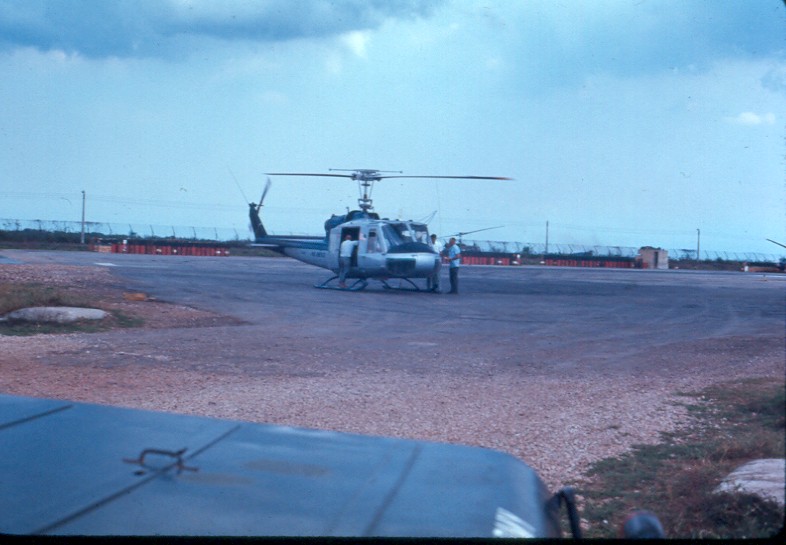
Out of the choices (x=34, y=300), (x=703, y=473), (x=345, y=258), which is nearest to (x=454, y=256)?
(x=345, y=258)

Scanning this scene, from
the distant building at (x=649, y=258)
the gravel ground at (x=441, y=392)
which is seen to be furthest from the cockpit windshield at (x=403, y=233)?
the gravel ground at (x=441, y=392)

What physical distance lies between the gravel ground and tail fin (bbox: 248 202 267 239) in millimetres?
15710

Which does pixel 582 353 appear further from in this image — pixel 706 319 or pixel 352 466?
pixel 352 466

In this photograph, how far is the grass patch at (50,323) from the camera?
475 inches

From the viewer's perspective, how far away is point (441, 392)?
7.81m

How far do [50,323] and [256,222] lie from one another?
47.2ft

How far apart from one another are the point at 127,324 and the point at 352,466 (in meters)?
11.0

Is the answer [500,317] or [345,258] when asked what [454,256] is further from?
[500,317]

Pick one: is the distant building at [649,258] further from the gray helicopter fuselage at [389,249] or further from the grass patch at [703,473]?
the grass patch at [703,473]

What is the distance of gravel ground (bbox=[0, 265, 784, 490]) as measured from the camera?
6.15 m

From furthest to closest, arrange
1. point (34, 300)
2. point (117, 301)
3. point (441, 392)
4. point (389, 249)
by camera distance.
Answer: point (389, 249)
point (117, 301)
point (34, 300)
point (441, 392)

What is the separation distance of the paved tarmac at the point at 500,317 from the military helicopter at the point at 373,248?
67 centimetres

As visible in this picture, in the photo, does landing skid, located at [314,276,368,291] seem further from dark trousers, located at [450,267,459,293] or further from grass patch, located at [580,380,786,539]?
grass patch, located at [580,380,786,539]

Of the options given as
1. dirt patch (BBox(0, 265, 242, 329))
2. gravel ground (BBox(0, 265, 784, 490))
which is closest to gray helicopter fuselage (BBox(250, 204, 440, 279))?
dirt patch (BBox(0, 265, 242, 329))
